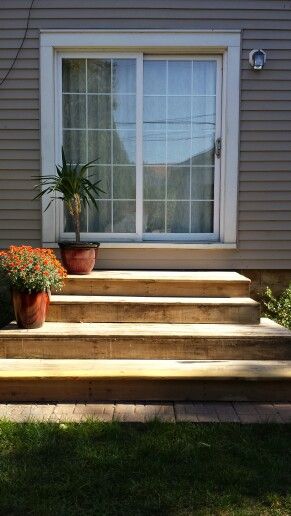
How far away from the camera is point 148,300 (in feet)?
13.3

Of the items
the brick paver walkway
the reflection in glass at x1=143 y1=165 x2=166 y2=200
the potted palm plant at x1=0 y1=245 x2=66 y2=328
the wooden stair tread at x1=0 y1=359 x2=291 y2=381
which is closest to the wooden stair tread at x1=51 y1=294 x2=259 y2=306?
the potted palm plant at x1=0 y1=245 x2=66 y2=328

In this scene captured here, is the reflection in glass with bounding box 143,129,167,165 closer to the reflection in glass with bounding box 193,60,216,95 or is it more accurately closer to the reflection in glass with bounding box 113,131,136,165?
the reflection in glass with bounding box 113,131,136,165

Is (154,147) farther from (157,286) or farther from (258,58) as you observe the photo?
(157,286)

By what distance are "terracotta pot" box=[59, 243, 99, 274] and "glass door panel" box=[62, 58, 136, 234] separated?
664 mm

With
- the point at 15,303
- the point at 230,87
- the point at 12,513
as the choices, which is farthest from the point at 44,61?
the point at 12,513

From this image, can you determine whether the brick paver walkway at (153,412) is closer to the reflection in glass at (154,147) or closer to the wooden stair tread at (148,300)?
the wooden stair tread at (148,300)

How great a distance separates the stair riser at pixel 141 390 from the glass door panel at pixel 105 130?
2.05m

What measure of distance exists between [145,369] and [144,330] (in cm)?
43

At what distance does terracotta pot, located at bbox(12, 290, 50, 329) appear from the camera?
368 cm

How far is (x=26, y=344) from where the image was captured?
11.9ft

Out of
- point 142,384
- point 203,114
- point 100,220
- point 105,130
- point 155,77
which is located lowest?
point 142,384

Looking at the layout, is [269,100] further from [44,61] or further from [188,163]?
[44,61]

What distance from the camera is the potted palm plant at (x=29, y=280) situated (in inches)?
142

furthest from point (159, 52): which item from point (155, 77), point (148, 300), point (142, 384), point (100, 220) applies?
point (142, 384)
